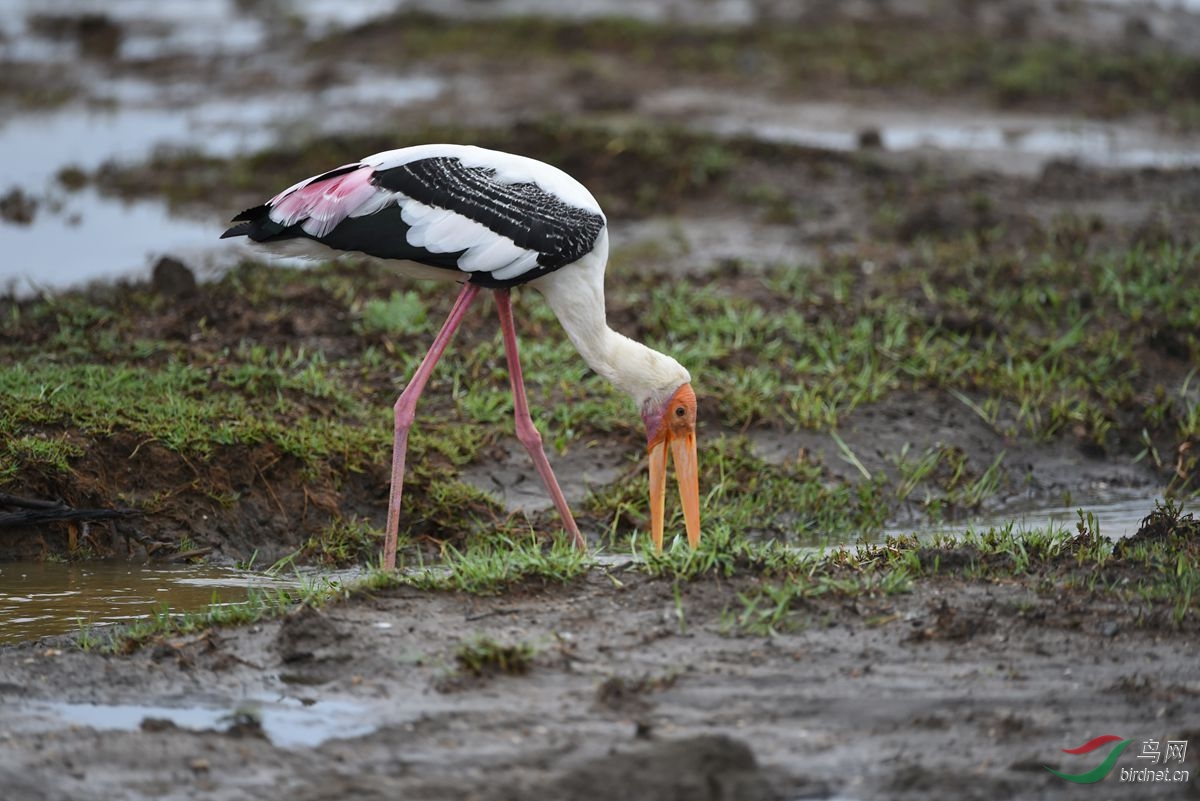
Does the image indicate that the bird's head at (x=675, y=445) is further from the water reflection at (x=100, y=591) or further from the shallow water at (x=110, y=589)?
the water reflection at (x=100, y=591)

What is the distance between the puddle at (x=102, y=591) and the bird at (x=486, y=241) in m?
0.57

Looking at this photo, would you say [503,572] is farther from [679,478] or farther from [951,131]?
[951,131]

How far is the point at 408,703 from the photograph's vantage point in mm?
3889

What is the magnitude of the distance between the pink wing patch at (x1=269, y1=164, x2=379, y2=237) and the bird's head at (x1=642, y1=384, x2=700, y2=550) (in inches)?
49.0

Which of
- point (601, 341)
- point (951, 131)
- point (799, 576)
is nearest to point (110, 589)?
point (601, 341)

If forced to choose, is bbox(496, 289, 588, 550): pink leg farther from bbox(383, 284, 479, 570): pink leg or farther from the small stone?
the small stone

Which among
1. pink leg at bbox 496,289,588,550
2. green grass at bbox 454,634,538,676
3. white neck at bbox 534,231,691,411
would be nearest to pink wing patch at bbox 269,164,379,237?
pink leg at bbox 496,289,588,550

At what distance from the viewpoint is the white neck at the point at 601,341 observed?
210 inches

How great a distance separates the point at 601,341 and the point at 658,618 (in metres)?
1.38

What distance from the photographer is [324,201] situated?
209 inches

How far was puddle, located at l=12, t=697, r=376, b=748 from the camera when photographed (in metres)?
3.79

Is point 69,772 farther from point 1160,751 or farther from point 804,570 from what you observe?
point 1160,751

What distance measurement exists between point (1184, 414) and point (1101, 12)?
12300 millimetres

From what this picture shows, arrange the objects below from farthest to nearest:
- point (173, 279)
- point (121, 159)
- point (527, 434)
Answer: point (121, 159), point (173, 279), point (527, 434)
